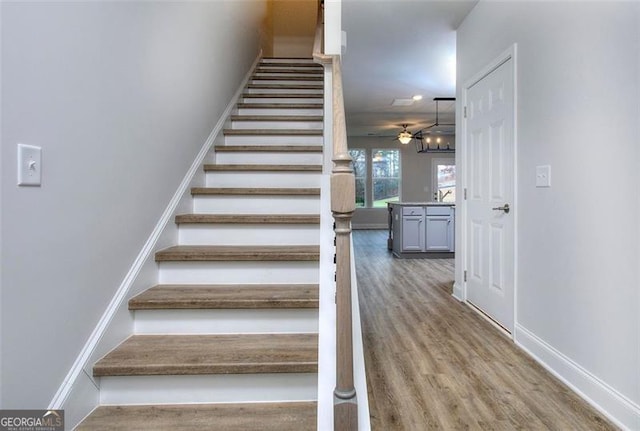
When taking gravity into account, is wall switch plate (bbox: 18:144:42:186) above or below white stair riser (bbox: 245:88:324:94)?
below

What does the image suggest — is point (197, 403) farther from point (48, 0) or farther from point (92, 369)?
point (48, 0)

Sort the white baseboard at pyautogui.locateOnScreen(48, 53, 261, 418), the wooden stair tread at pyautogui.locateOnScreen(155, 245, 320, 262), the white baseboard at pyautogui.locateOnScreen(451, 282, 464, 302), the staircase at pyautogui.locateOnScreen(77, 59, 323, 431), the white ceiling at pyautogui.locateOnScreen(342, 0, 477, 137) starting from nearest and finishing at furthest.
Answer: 1. the white baseboard at pyautogui.locateOnScreen(48, 53, 261, 418)
2. the staircase at pyautogui.locateOnScreen(77, 59, 323, 431)
3. the wooden stair tread at pyautogui.locateOnScreen(155, 245, 320, 262)
4. the white ceiling at pyautogui.locateOnScreen(342, 0, 477, 137)
5. the white baseboard at pyautogui.locateOnScreen(451, 282, 464, 302)

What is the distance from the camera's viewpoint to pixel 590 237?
1730mm

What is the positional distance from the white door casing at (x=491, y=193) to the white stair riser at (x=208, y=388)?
71.3 inches

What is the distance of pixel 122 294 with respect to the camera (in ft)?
5.13

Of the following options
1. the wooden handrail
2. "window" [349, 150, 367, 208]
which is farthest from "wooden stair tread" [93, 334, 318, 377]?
"window" [349, 150, 367, 208]

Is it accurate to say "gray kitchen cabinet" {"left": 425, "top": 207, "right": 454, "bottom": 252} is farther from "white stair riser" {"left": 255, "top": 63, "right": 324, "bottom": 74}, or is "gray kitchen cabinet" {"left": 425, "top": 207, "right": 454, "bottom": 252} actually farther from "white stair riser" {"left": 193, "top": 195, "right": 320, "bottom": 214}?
"white stair riser" {"left": 193, "top": 195, "right": 320, "bottom": 214}

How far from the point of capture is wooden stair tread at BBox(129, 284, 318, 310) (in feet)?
5.24

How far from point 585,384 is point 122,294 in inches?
90.0

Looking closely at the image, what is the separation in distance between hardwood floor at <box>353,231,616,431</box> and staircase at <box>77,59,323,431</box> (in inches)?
21.3

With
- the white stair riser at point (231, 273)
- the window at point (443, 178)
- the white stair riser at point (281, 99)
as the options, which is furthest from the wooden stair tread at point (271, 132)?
the window at point (443, 178)

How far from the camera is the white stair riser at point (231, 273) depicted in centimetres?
187

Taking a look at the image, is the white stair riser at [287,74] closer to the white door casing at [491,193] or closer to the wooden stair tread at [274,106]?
the wooden stair tread at [274,106]

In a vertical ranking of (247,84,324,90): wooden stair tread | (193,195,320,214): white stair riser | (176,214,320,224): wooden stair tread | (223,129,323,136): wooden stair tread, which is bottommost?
(176,214,320,224): wooden stair tread
